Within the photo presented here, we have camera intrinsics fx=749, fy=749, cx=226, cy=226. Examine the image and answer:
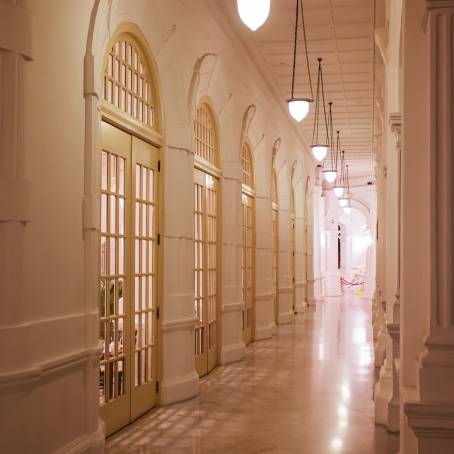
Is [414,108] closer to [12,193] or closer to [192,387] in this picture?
[12,193]

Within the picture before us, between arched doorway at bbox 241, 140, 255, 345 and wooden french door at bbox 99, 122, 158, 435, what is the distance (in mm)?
5551

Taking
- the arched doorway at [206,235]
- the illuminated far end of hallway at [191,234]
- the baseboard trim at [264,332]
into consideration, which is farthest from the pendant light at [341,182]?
the arched doorway at [206,235]

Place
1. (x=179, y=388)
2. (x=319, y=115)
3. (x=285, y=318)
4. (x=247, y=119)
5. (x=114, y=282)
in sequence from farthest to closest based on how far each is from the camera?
(x=319, y=115), (x=285, y=318), (x=247, y=119), (x=179, y=388), (x=114, y=282)

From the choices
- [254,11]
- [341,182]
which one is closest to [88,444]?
[254,11]

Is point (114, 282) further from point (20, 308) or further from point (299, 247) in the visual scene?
point (299, 247)

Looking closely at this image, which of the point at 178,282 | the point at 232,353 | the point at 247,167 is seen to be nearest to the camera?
the point at 178,282

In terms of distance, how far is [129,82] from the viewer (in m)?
7.58

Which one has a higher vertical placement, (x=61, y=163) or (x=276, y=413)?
(x=61, y=163)

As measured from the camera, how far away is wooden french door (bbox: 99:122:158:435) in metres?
6.90

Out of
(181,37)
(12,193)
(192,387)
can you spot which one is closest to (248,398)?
(192,387)

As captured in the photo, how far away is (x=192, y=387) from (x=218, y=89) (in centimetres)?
458

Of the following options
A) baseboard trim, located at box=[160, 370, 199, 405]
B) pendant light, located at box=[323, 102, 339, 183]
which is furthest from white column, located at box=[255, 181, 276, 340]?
baseboard trim, located at box=[160, 370, 199, 405]

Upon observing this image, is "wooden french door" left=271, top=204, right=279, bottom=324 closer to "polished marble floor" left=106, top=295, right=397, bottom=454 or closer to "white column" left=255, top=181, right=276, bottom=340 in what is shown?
"white column" left=255, top=181, right=276, bottom=340

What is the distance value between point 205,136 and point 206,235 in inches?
56.8
